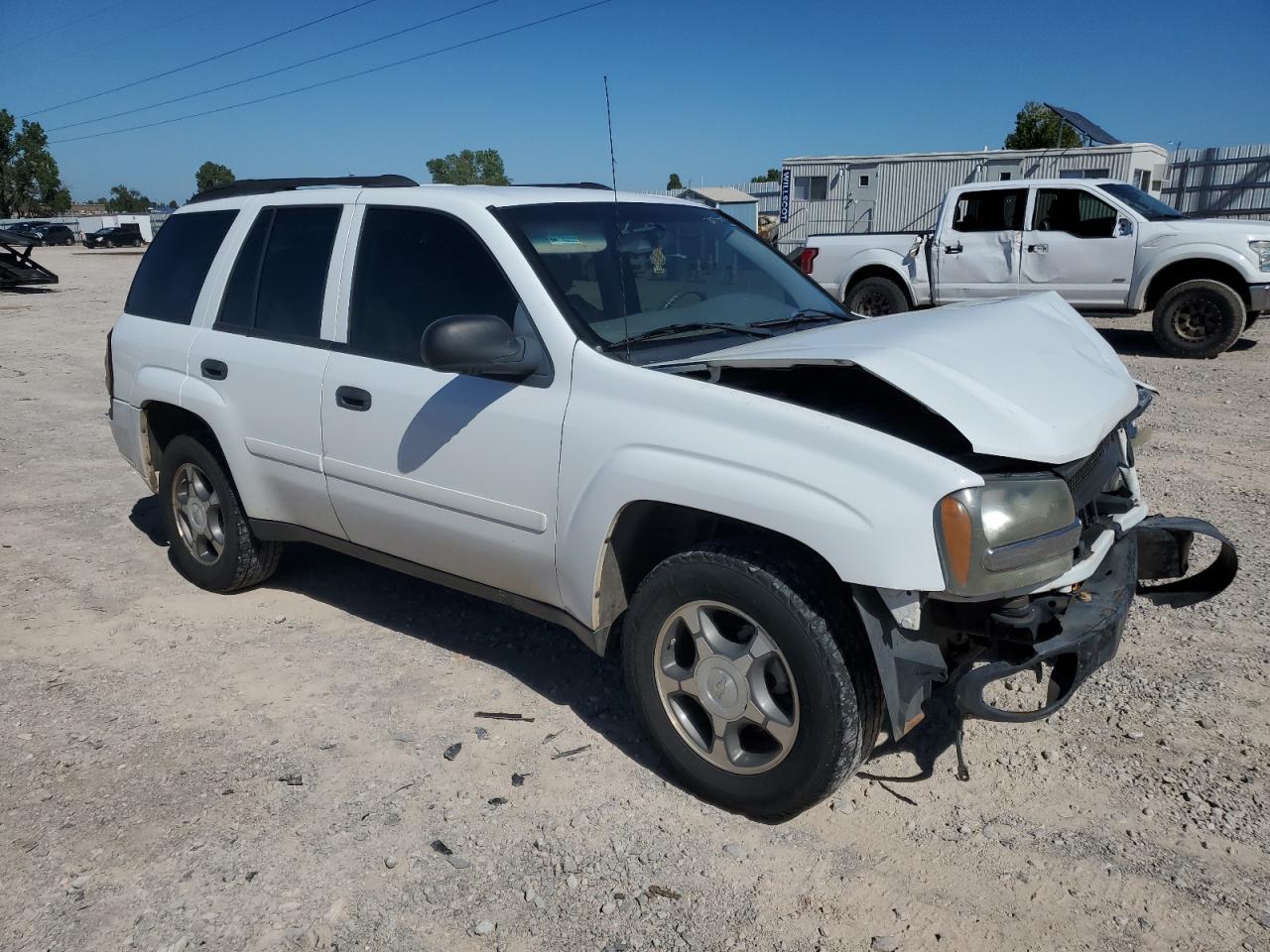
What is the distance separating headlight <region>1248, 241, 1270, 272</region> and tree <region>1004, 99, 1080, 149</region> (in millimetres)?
27706

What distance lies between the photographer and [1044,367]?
10.1 ft

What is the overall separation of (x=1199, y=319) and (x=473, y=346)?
34.1 ft

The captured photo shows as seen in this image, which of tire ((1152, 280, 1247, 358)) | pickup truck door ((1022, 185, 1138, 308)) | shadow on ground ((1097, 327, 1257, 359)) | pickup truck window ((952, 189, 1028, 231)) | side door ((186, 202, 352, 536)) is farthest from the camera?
pickup truck window ((952, 189, 1028, 231))

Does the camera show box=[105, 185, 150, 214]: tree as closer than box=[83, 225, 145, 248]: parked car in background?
No

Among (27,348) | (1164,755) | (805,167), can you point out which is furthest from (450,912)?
(805,167)

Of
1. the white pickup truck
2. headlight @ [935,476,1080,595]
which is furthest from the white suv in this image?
the white pickup truck

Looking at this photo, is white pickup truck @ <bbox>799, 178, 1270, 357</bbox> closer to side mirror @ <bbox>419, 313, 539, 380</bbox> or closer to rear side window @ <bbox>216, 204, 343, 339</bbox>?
rear side window @ <bbox>216, 204, 343, 339</bbox>

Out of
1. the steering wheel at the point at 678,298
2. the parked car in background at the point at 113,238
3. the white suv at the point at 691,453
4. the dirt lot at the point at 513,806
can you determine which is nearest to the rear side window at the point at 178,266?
the white suv at the point at 691,453

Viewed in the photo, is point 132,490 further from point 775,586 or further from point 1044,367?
point 1044,367

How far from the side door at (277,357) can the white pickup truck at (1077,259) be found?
758cm

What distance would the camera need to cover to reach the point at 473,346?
10.0 ft

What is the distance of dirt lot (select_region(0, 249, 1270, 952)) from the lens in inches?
103

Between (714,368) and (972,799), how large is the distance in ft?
5.17

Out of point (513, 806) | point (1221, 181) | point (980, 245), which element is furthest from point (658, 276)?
point (1221, 181)
